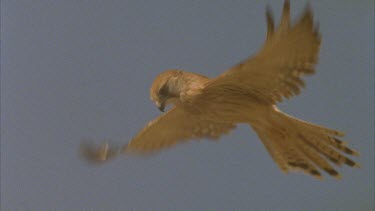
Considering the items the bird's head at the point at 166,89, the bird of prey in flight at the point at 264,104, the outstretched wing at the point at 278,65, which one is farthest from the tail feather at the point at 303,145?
the bird's head at the point at 166,89

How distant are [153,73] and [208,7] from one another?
0.37m

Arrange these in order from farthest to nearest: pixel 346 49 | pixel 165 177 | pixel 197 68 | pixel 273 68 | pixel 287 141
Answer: pixel 346 49, pixel 165 177, pixel 197 68, pixel 287 141, pixel 273 68

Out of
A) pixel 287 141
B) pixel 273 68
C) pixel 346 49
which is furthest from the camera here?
pixel 346 49

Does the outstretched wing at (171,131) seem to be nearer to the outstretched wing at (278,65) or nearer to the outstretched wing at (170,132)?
the outstretched wing at (170,132)

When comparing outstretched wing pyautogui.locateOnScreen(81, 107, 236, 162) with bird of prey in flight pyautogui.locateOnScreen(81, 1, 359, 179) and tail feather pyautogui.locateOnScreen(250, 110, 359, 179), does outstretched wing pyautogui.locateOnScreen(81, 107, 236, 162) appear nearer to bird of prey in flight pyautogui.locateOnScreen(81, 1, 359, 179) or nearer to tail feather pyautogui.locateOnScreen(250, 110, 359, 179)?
bird of prey in flight pyautogui.locateOnScreen(81, 1, 359, 179)

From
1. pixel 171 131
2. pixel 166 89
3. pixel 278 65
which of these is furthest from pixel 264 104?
pixel 171 131

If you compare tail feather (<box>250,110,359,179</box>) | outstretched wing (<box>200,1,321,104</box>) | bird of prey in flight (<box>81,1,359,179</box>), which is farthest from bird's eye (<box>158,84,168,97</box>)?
tail feather (<box>250,110,359,179</box>)

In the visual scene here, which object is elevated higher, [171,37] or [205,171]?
[171,37]

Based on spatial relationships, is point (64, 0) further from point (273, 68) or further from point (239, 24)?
point (273, 68)

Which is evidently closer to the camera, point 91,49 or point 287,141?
point 287,141

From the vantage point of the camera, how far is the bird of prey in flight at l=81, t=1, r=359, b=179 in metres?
1.31

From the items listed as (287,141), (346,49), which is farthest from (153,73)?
(346,49)

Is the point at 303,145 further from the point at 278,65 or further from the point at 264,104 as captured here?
the point at 278,65

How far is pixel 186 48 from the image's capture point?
6.78 ft
